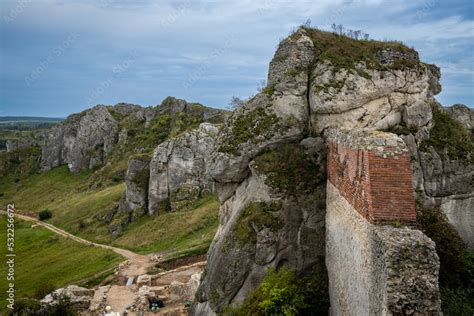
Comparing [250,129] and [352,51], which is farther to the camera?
[352,51]

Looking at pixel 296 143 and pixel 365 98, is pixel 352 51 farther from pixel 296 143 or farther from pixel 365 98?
pixel 296 143

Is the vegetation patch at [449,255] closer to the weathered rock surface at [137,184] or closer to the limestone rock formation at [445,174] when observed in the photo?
the limestone rock formation at [445,174]

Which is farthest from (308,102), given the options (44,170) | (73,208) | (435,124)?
(44,170)

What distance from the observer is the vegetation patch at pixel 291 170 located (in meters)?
21.2

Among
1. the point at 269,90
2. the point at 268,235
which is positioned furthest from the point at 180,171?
the point at 268,235

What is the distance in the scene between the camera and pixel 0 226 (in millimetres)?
67875

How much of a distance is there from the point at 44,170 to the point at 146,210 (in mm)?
49195

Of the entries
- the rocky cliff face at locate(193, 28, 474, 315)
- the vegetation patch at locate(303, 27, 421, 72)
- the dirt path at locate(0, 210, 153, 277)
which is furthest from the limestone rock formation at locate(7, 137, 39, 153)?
the vegetation patch at locate(303, 27, 421, 72)

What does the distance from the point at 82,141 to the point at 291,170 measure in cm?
7996

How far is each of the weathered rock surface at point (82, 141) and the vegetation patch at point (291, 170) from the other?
72.7 m

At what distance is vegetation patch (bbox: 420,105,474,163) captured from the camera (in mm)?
22469

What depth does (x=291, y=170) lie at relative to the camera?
2152 centimetres

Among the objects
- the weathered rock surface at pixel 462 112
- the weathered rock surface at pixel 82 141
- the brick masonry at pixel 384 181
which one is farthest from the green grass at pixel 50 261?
the weathered rock surface at pixel 462 112

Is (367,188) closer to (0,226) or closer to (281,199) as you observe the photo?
(281,199)
